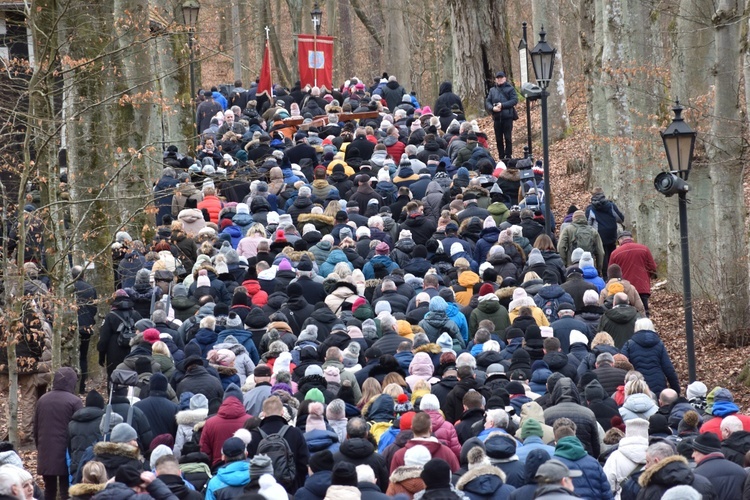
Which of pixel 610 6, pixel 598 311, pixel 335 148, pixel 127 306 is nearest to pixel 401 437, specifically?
pixel 598 311

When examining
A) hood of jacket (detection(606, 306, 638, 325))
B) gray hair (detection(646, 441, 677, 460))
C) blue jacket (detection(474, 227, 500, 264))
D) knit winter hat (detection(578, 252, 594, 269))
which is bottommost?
gray hair (detection(646, 441, 677, 460))

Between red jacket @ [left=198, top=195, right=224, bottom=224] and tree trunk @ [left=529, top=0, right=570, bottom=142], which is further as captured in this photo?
tree trunk @ [left=529, top=0, right=570, bottom=142]

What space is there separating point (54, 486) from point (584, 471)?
19.8 ft

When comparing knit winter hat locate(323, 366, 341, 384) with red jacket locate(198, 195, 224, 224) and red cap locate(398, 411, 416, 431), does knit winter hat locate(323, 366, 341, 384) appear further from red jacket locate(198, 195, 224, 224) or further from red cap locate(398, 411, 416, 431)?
red jacket locate(198, 195, 224, 224)

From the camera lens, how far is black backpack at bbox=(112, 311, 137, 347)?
601 inches

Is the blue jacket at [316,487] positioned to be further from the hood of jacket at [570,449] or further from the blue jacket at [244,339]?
the blue jacket at [244,339]

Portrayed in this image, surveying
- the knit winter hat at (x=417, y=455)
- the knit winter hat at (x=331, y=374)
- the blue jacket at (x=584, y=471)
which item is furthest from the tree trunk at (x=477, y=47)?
the blue jacket at (x=584, y=471)

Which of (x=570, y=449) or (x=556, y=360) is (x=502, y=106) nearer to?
(x=556, y=360)

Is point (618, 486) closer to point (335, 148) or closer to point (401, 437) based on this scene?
point (401, 437)

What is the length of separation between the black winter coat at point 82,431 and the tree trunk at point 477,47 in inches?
959

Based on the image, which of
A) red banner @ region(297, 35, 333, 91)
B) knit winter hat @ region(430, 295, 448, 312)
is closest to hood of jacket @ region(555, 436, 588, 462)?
knit winter hat @ region(430, 295, 448, 312)

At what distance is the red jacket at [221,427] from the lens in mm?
10945

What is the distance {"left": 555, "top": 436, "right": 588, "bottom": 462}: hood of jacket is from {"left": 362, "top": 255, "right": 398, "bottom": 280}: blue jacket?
8.02 meters

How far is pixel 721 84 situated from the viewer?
54.1 ft
